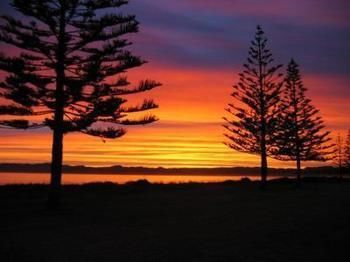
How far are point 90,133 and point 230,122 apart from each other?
740 inches

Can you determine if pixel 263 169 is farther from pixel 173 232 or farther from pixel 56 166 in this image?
pixel 173 232

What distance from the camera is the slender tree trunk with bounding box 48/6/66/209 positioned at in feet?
57.0

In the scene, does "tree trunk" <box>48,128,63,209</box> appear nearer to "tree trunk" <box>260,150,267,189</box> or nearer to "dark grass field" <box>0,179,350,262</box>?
"dark grass field" <box>0,179,350,262</box>

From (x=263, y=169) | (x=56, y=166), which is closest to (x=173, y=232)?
(x=56, y=166)

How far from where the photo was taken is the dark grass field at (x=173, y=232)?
895 cm

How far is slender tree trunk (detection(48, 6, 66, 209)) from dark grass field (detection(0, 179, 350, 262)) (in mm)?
664

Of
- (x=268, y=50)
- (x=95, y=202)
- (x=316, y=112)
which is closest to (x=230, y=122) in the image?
(x=268, y=50)

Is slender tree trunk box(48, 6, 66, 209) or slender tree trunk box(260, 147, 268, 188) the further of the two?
slender tree trunk box(260, 147, 268, 188)

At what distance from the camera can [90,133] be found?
1872 centimetres

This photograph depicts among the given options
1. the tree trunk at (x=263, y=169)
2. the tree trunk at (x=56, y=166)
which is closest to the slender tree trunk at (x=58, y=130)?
the tree trunk at (x=56, y=166)

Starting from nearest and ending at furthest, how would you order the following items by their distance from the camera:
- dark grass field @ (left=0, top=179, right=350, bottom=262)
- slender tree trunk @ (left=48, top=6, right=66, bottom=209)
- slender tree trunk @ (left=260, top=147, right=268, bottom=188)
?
dark grass field @ (left=0, top=179, right=350, bottom=262) → slender tree trunk @ (left=48, top=6, right=66, bottom=209) → slender tree trunk @ (left=260, top=147, right=268, bottom=188)

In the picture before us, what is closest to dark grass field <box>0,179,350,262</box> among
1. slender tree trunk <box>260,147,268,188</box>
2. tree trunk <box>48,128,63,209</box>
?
tree trunk <box>48,128,63,209</box>

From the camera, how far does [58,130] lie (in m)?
17.6

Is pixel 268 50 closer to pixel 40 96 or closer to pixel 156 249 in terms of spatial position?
pixel 40 96
